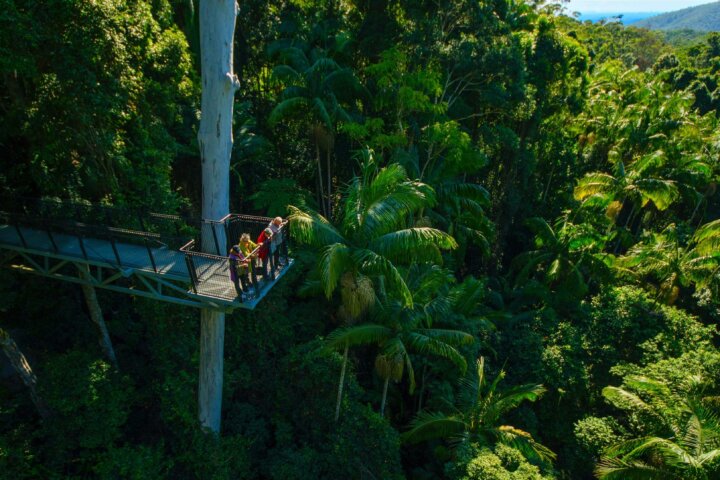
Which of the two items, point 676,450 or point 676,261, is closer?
point 676,450

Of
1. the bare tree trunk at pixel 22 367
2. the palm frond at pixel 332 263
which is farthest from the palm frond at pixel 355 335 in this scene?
the bare tree trunk at pixel 22 367

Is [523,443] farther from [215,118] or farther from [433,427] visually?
[215,118]

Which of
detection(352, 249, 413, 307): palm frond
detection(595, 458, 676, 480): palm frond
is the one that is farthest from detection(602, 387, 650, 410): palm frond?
detection(352, 249, 413, 307): palm frond

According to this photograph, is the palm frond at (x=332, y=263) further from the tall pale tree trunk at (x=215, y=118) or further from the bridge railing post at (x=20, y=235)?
the bridge railing post at (x=20, y=235)

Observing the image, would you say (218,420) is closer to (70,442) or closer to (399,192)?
(70,442)

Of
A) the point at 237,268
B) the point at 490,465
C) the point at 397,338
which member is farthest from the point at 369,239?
the point at 490,465

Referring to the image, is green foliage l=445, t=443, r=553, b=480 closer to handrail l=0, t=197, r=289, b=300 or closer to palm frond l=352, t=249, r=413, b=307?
palm frond l=352, t=249, r=413, b=307
